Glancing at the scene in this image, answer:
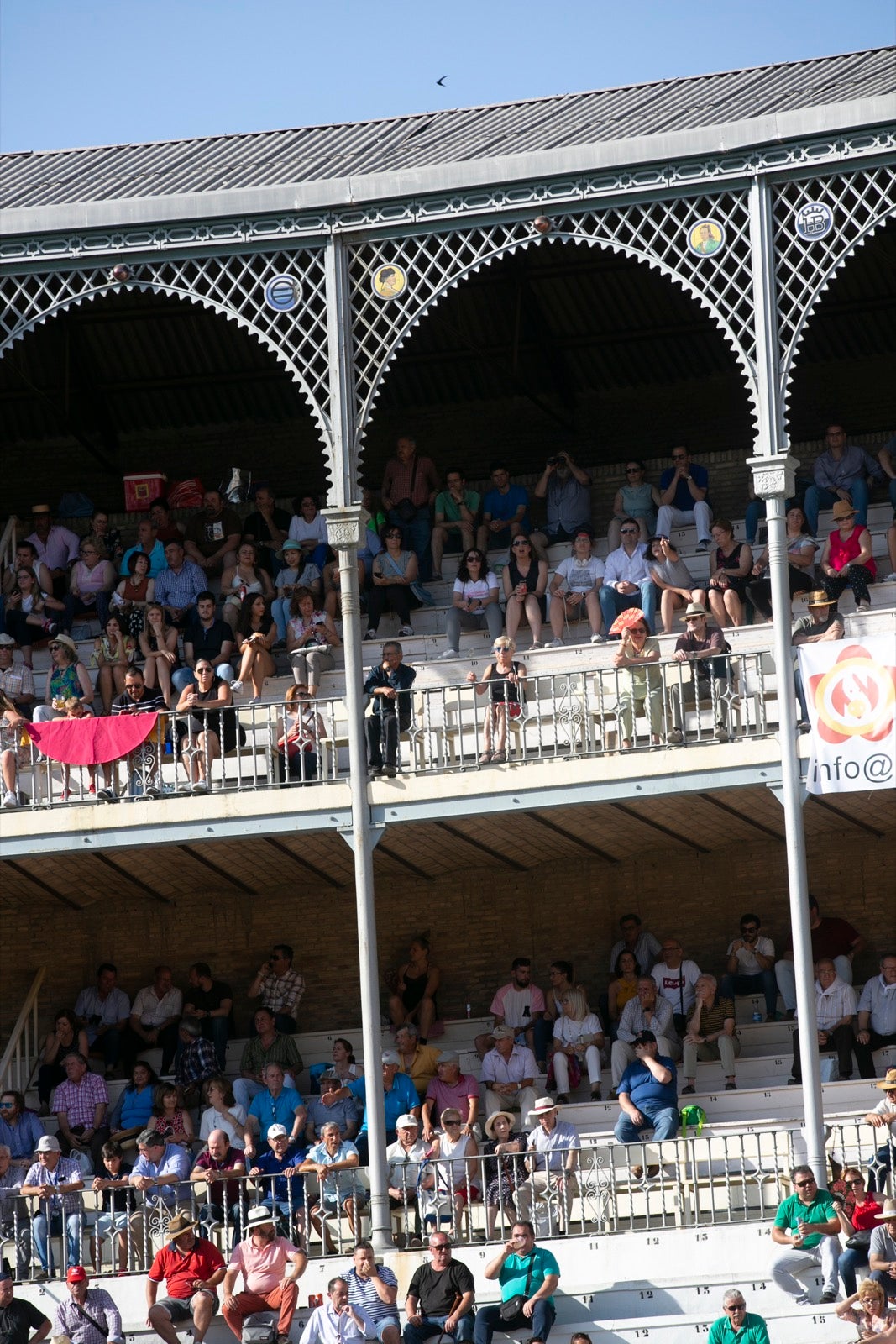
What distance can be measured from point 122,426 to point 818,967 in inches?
411

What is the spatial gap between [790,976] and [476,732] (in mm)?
3522

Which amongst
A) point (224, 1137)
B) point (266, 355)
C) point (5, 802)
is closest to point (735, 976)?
point (224, 1137)

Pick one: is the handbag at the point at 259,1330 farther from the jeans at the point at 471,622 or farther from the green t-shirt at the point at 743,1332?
the jeans at the point at 471,622

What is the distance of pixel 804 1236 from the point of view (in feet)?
52.5

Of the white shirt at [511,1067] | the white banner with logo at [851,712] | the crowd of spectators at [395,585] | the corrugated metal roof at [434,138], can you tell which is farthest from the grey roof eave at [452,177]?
the white shirt at [511,1067]

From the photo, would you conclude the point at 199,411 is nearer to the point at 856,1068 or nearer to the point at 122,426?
the point at 122,426

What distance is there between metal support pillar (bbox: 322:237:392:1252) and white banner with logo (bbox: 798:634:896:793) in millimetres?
3515

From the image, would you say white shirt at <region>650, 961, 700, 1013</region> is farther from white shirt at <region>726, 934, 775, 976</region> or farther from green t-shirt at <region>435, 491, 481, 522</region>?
green t-shirt at <region>435, 491, 481, 522</region>

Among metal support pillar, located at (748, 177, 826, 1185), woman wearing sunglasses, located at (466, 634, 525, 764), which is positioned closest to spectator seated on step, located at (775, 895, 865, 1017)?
metal support pillar, located at (748, 177, 826, 1185)

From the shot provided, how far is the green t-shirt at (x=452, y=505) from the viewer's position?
21.8 metres

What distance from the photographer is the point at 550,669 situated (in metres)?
20.0

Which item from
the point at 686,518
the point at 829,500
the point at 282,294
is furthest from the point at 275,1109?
the point at 829,500

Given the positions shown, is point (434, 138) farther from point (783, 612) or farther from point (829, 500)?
point (783, 612)

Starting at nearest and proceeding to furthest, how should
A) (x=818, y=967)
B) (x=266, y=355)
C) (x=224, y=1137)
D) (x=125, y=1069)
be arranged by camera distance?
(x=224, y=1137) → (x=818, y=967) → (x=125, y=1069) → (x=266, y=355)
